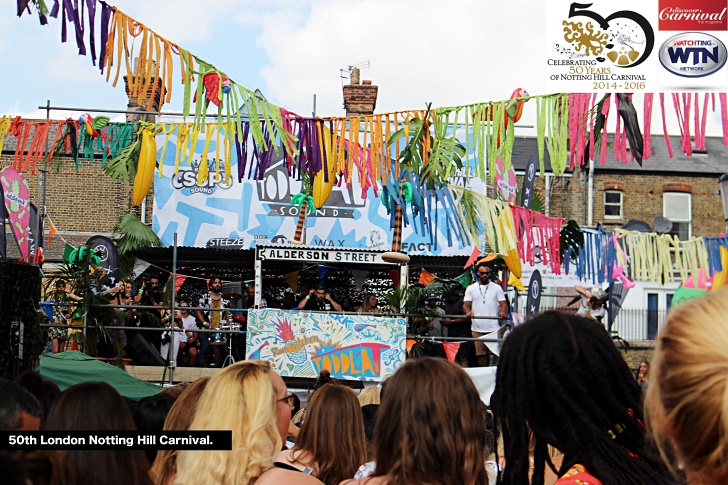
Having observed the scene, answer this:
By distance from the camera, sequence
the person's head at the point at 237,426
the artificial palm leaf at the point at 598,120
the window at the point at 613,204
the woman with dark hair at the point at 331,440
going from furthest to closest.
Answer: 1. the window at the point at 613,204
2. the artificial palm leaf at the point at 598,120
3. the woman with dark hair at the point at 331,440
4. the person's head at the point at 237,426

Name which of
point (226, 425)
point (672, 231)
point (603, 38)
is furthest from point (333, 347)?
point (672, 231)

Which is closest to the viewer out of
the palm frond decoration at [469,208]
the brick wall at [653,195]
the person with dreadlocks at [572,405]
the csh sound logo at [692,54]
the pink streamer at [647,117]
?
the person with dreadlocks at [572,405]

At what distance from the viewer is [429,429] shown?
2.61 m

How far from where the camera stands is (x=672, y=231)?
27469 mm

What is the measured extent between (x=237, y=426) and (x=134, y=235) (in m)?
15.4

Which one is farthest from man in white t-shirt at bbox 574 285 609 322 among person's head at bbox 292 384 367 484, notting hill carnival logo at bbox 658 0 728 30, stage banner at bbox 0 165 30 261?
person's head at bbox 292 384 367 484

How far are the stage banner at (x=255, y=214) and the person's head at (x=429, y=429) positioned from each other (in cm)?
1593

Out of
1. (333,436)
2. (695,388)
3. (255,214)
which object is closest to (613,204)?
(255,214)

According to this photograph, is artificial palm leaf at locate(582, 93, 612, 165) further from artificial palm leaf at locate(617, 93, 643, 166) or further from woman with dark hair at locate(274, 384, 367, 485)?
woman with dark hair at locate(274, 384, 367, 485)

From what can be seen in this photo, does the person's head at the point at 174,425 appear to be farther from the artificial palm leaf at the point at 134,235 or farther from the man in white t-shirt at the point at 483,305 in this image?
the artificial palm leaf at the point at 134,235

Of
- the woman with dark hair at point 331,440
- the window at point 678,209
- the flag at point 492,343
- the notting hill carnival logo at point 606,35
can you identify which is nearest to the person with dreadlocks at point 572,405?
the woman with dark hair at point 331,440

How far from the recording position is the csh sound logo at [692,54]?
31.4ft

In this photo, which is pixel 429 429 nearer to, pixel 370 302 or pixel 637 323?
pixel 370 302

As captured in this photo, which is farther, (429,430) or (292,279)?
(292,279)
